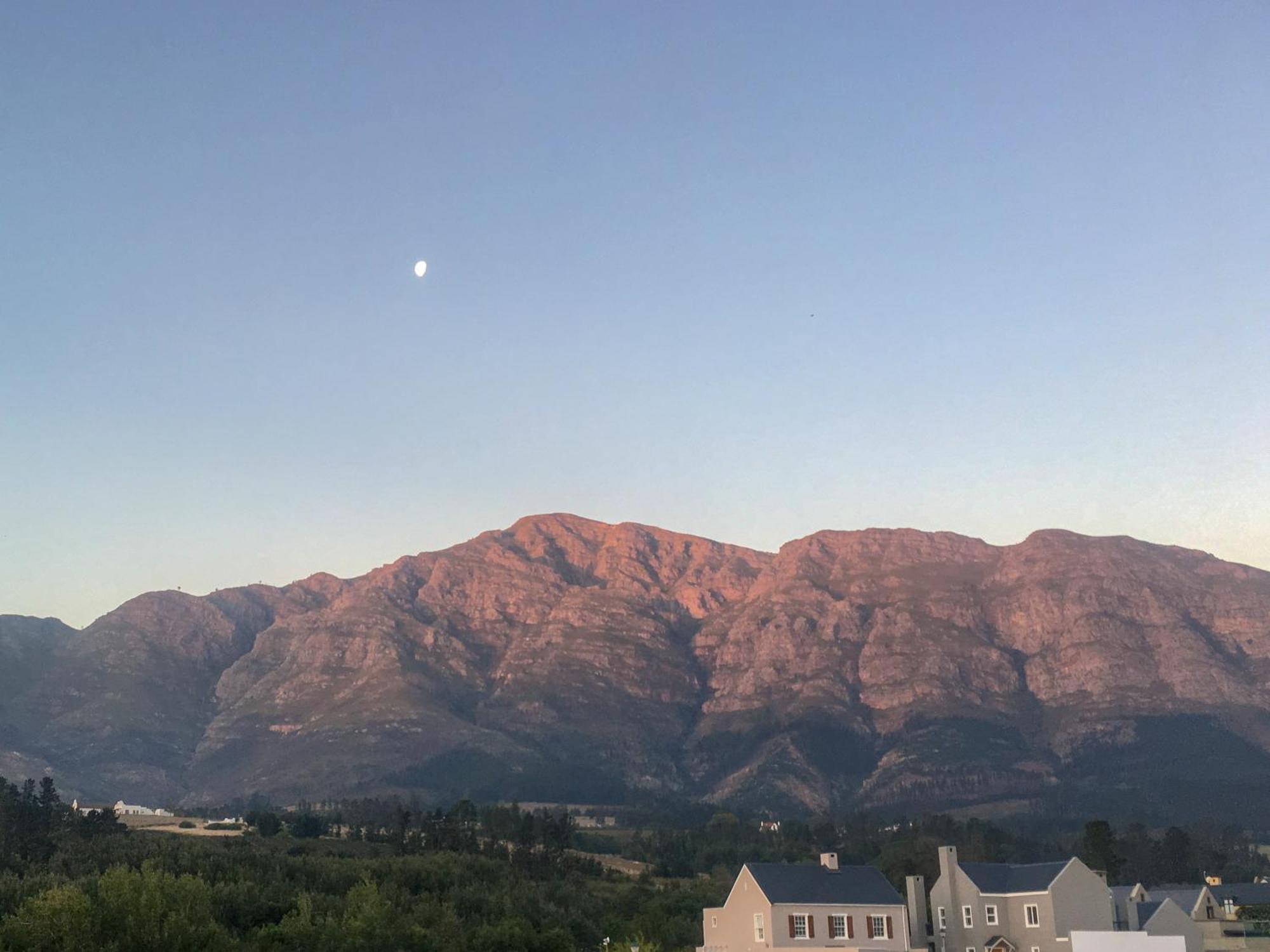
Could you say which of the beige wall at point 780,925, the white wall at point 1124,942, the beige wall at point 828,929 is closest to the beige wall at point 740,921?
the beige wall at point 780,925

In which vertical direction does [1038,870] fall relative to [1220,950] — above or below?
above

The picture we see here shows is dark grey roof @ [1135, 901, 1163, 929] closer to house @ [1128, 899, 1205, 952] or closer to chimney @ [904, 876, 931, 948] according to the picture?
house @ [1128, 899, 1205, 952]

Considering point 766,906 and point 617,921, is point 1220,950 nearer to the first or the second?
point 766,906

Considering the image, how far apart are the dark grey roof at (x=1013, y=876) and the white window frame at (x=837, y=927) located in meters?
12.5

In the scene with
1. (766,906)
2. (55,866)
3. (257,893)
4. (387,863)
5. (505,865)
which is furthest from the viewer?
(505,865)

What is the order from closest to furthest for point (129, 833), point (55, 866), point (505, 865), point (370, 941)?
point (370, 941), point (55, 866), point (505, 865), point (129, 833)

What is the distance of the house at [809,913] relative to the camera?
97.4m

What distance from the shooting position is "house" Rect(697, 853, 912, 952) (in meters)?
97.4

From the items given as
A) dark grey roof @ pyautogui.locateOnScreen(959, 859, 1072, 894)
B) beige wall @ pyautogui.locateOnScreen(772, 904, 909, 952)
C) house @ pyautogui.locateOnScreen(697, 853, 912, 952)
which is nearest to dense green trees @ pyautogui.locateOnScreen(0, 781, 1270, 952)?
house @ pyautogui.locateOnScreen(697, 853, 912, 952)

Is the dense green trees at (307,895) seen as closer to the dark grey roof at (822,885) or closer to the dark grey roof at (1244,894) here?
the dark grey roof at (822,885)

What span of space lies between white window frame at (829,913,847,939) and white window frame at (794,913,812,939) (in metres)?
1.75

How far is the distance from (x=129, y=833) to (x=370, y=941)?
12339 centimetres

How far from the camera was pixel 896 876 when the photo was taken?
193625 mm

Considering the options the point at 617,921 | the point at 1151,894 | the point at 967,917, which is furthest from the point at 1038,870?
the point at 617,921
